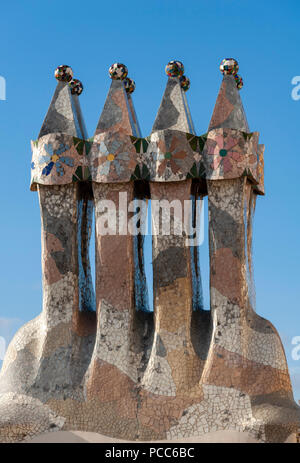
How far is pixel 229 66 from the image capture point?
1528 centimetres

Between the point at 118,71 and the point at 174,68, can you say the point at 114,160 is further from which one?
the point at 174,68

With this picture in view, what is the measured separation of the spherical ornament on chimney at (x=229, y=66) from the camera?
15.3 meters

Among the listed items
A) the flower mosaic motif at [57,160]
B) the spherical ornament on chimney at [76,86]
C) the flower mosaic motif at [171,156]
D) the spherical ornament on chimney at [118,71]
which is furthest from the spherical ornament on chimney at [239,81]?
the flower mosaic motif at [57,160]

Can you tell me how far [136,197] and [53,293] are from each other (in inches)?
103

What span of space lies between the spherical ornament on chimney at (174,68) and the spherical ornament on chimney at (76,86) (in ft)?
6.79

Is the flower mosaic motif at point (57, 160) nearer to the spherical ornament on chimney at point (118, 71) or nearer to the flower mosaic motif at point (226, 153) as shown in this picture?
the spherical ornament on chimney at point (118, 71)

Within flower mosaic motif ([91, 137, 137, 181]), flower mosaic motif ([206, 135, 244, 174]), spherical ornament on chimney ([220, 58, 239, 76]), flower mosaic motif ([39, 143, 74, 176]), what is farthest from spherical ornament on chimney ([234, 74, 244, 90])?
flower mosaic motif ([39, 143, 74, 176])

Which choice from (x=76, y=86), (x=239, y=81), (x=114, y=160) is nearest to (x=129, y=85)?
(x=76, y=86)

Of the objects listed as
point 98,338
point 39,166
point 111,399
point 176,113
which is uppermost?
point 176,113

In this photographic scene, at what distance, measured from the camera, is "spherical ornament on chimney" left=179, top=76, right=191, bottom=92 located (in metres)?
15.9

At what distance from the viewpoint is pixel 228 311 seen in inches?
556

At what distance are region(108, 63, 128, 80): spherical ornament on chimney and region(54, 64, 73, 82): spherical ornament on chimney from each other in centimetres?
88
